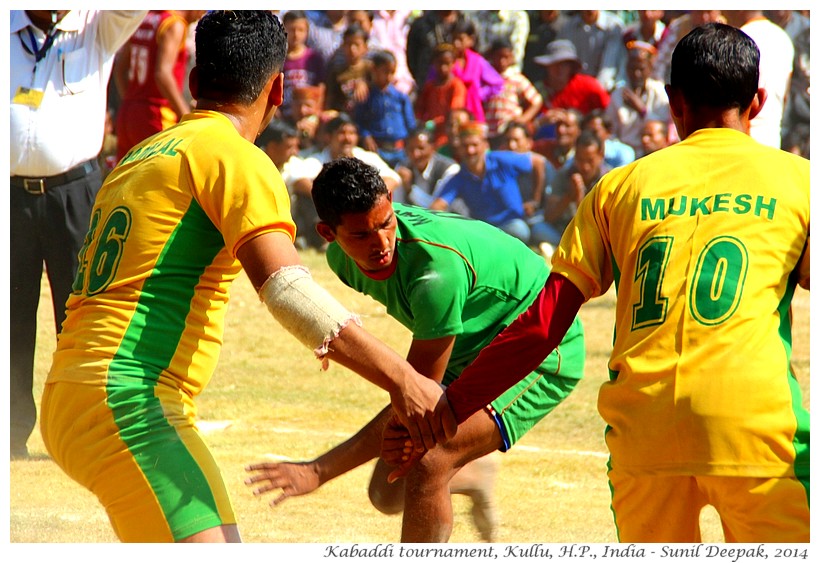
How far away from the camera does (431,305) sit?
14.1 feet

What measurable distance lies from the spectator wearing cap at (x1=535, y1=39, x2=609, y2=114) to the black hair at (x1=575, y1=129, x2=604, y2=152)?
1.18ft

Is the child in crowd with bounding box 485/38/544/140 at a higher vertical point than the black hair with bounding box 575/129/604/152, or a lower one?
higher

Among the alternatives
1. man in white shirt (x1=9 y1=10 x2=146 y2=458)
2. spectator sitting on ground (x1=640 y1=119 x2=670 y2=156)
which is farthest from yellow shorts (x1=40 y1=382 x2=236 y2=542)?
spectator sitting on ground (x1=640 y1=119 x2=670 y2=156)

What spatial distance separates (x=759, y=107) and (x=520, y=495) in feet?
→ 10.4

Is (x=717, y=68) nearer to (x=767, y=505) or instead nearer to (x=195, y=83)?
(x=767, y=505)

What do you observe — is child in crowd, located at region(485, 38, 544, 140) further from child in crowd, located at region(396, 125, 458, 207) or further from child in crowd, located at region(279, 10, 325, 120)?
child in crowd, located at region(279, 10, 325, 120)

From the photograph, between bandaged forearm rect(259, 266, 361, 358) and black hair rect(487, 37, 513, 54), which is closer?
bandaged forearm rect(259, 266, 361, 358)

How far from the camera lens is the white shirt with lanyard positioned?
262 inches

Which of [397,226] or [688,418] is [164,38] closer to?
[397,226]

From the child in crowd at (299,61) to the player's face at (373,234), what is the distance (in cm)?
817

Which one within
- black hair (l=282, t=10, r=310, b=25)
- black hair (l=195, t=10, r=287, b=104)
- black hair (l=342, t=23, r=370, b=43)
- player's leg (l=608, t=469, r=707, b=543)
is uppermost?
black hair (l=195, t=10, r=287, b=104)

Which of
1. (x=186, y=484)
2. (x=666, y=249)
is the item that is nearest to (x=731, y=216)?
(x=666, y=249)

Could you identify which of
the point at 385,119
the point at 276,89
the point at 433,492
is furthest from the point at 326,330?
the point at 385,119

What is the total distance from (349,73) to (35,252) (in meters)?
6.06
